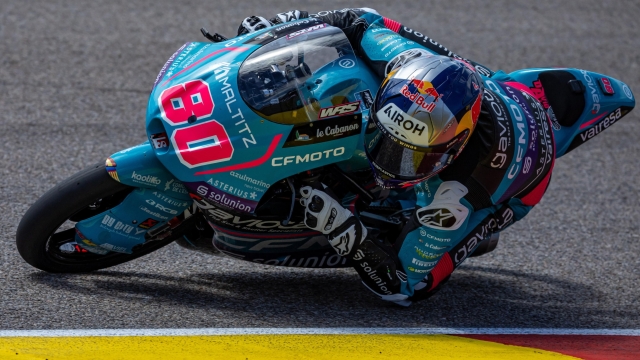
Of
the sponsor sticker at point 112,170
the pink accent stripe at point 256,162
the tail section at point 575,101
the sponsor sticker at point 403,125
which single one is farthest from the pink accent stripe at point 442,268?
the sponsor sticker at point 112,170

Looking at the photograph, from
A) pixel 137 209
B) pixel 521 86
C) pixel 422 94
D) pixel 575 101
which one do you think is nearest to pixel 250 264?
pixel 137 209

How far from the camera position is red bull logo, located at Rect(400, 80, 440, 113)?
3.87 metres

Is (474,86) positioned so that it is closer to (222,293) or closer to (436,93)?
(436,93)

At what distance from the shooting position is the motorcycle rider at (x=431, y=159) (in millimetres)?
3891

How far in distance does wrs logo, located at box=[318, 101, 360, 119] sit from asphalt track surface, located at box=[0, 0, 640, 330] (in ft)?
3.31

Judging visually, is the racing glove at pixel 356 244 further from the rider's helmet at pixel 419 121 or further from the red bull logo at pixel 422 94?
the red bull logo at pixel 422 94

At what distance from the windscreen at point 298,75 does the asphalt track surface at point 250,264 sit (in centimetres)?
102

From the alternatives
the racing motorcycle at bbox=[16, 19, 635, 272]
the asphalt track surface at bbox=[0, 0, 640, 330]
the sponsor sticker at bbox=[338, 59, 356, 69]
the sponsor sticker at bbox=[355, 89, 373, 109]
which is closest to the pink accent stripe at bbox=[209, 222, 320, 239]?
the racing motorcycle at bbox=[16, 19, 635, 272]

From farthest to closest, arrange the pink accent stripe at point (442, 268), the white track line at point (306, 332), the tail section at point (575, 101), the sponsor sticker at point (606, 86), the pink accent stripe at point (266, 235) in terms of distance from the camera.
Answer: the sponsor sticker at point (606, 86), the tail section at point (575, 101), the pink accent stripe at point (442, 268), the pink accent stripe at point (266, 235), the white track line at point (306, 332)

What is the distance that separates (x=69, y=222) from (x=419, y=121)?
1931 mm

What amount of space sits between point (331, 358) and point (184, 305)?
83 centimetres

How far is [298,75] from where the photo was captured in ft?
12.8

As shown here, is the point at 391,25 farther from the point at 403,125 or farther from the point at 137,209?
the point at 137,209

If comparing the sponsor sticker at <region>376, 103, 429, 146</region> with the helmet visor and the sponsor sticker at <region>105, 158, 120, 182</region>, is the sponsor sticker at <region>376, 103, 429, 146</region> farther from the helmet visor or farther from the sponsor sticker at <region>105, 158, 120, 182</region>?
the sponsor sticker at <region>105, 158, 120, 182</region>
